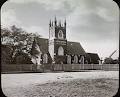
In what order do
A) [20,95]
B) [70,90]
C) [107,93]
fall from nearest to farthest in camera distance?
[20,95] < [107,93] < [70,90]

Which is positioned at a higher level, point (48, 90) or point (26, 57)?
point (26, 57)

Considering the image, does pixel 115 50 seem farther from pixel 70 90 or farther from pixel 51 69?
pixel 51 69

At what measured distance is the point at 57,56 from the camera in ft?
27.3

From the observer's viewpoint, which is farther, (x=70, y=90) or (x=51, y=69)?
(x=51, y=69)

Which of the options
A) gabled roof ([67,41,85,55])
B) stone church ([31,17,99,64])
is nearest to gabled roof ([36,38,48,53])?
stone church ([31,17,99,64])

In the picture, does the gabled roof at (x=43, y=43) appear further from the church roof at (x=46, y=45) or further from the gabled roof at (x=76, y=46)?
the gabled roof at (x=76, y=46)

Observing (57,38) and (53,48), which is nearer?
(57,38)

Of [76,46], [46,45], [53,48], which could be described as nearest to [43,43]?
[46,45]

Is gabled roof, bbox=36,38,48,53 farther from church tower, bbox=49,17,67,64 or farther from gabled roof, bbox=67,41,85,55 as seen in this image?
gabled roof, bbox=67,41,85,55

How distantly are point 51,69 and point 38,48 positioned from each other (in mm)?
1149

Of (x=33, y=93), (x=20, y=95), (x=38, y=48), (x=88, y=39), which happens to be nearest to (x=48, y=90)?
(x=33, y=93)

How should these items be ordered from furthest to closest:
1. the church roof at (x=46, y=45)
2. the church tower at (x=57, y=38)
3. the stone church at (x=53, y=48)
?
the stone church at (x=53, y=48)
the church roof at (x=46, y=45)
the church tower at (x=57, y=38)

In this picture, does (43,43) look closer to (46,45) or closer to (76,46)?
(46,45)

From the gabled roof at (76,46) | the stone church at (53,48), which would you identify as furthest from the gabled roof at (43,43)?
the gabled roof at (76,46)
